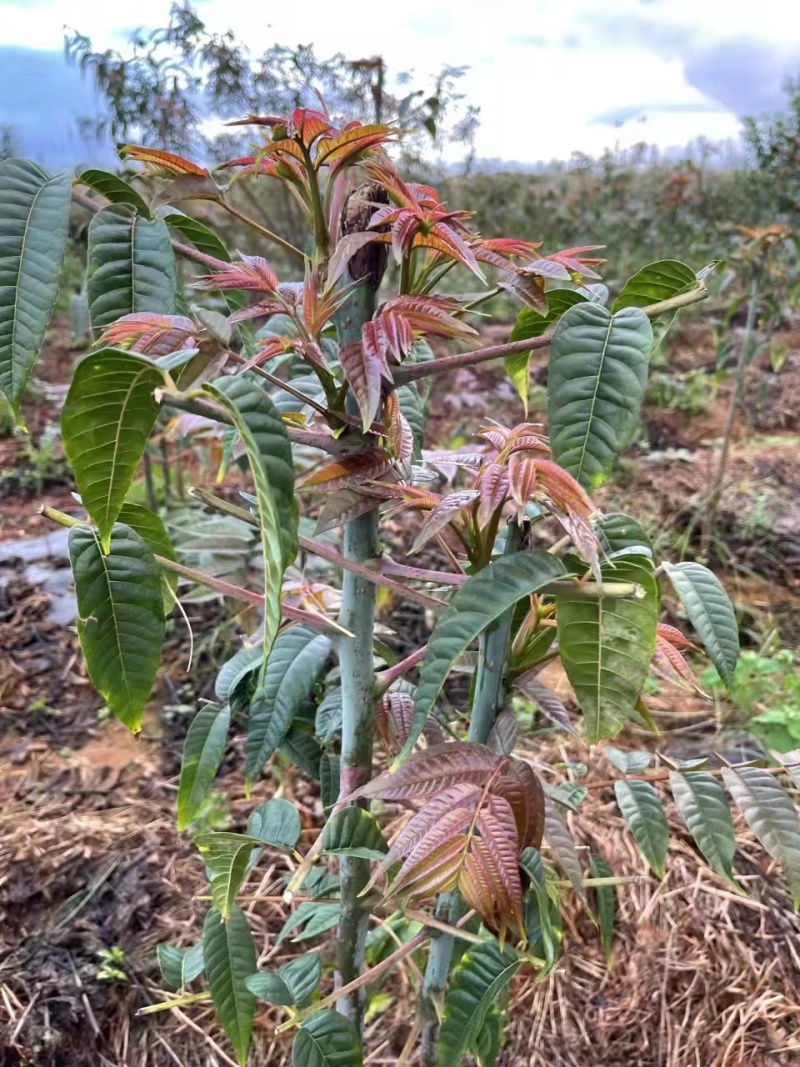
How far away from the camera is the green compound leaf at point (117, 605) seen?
0.55 m

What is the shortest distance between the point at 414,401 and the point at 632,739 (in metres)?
1.25

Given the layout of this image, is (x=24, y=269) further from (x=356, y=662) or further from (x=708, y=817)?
(x=708, y=817)

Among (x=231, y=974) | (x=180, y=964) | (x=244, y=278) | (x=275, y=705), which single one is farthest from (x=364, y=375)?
(x=180, y=964)

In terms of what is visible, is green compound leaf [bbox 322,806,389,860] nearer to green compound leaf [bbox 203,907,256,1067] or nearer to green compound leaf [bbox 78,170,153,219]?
green compound leaf [bbox 203,907,256,1067]

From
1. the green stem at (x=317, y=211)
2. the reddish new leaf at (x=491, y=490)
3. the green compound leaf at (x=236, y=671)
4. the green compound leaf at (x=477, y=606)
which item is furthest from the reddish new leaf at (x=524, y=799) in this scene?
the green stem at (x=317, y=211)

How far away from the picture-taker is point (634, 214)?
20.7 ft

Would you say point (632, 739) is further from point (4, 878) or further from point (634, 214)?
point (634, 214)

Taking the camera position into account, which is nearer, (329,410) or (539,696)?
(329,410)

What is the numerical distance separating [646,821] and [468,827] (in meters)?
0.28

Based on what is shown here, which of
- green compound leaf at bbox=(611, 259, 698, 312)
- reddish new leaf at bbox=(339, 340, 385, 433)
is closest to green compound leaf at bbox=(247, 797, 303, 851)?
reddish new leaf at bbox=(339, 340, 385, 433)

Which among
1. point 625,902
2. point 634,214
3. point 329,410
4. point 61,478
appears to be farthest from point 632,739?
point 634,214

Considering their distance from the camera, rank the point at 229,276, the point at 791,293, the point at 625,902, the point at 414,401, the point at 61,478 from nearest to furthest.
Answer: the point at 229,276 < the point at 414,401 < the point at 625,902 < the point at 791,293 < the point at 61,478

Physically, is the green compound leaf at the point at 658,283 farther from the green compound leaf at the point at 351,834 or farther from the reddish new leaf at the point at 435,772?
the green compound leaf at the point at 351,834

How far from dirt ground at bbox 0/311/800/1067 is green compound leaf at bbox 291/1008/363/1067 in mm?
122
